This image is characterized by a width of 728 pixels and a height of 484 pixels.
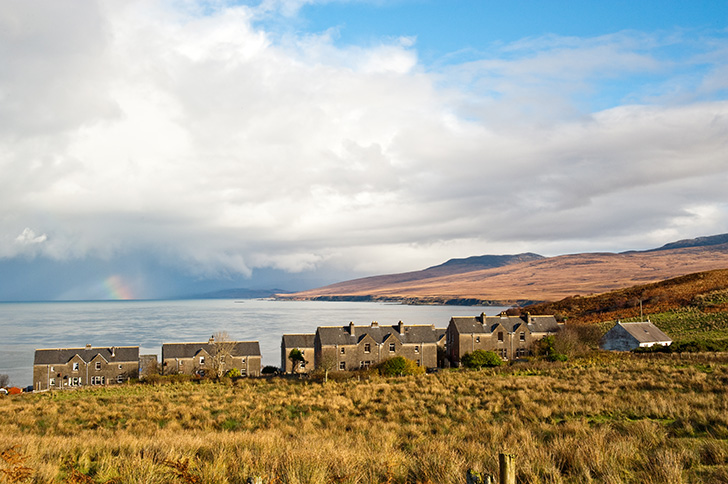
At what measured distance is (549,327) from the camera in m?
65.8

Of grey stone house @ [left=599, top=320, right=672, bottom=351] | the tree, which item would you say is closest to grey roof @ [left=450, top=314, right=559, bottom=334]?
grey stone house @ [left=599, top=320, right=672, bottom=351]

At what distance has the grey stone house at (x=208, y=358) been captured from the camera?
2326 inches

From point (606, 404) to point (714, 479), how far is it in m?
10.5

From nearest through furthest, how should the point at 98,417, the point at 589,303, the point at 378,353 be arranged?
the point at 98,417 < the point at 378,353 < the point at 589,303

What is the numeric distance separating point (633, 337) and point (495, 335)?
16.3 m

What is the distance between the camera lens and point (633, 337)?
52812 mm

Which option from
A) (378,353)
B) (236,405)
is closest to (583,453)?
(236,405)

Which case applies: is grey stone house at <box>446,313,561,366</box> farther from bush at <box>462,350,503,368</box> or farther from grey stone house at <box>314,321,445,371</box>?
bush at <box>462,350,503,368</box>

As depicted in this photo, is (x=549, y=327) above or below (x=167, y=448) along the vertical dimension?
below

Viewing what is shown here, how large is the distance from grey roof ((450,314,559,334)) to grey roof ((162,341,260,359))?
90.3 feet

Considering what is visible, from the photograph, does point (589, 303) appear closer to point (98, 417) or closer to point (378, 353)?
point (378, 353)

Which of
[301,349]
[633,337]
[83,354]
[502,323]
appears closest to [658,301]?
[633,337]

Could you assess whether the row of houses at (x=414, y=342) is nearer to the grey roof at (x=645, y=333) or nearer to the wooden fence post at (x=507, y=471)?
the grey roof at (x=645, y=333)

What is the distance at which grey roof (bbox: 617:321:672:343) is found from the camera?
52.8m
